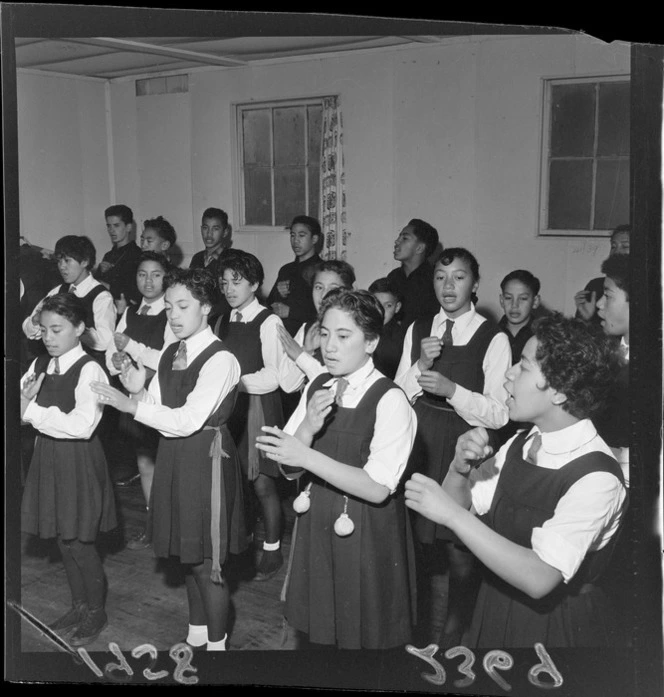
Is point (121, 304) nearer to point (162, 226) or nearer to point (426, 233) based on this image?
point (162, 226)

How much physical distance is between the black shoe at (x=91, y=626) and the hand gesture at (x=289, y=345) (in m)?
1.07

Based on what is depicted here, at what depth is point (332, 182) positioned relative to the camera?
2.72 meters

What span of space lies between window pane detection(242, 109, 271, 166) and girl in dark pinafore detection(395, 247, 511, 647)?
2.26ft

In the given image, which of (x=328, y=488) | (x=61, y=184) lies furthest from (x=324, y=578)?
(x=61, y=184)

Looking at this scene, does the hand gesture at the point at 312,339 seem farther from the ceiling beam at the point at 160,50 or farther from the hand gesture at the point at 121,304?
the ceiling beam at the point at 160,50

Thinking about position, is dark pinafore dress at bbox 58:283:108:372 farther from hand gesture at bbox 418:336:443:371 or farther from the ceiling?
hand gesture at bbox 418:336:443:371

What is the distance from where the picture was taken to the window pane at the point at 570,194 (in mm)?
2545

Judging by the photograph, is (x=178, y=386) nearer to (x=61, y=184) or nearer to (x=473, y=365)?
(x=61, y=184)

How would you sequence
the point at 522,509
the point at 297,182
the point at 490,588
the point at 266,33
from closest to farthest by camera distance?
the point at 522,509 < the point at 490,588 < the point at 266,33 < the point at 297,182

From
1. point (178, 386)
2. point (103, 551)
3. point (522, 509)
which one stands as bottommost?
point (103, 551)

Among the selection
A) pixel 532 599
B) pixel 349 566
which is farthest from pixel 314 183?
pixel 532 599

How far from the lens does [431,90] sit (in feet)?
8.62

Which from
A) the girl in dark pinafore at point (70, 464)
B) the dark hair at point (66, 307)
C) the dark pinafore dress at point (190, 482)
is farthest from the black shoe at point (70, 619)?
the dark hair at point (66, 307)

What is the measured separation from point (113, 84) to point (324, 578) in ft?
5.86
